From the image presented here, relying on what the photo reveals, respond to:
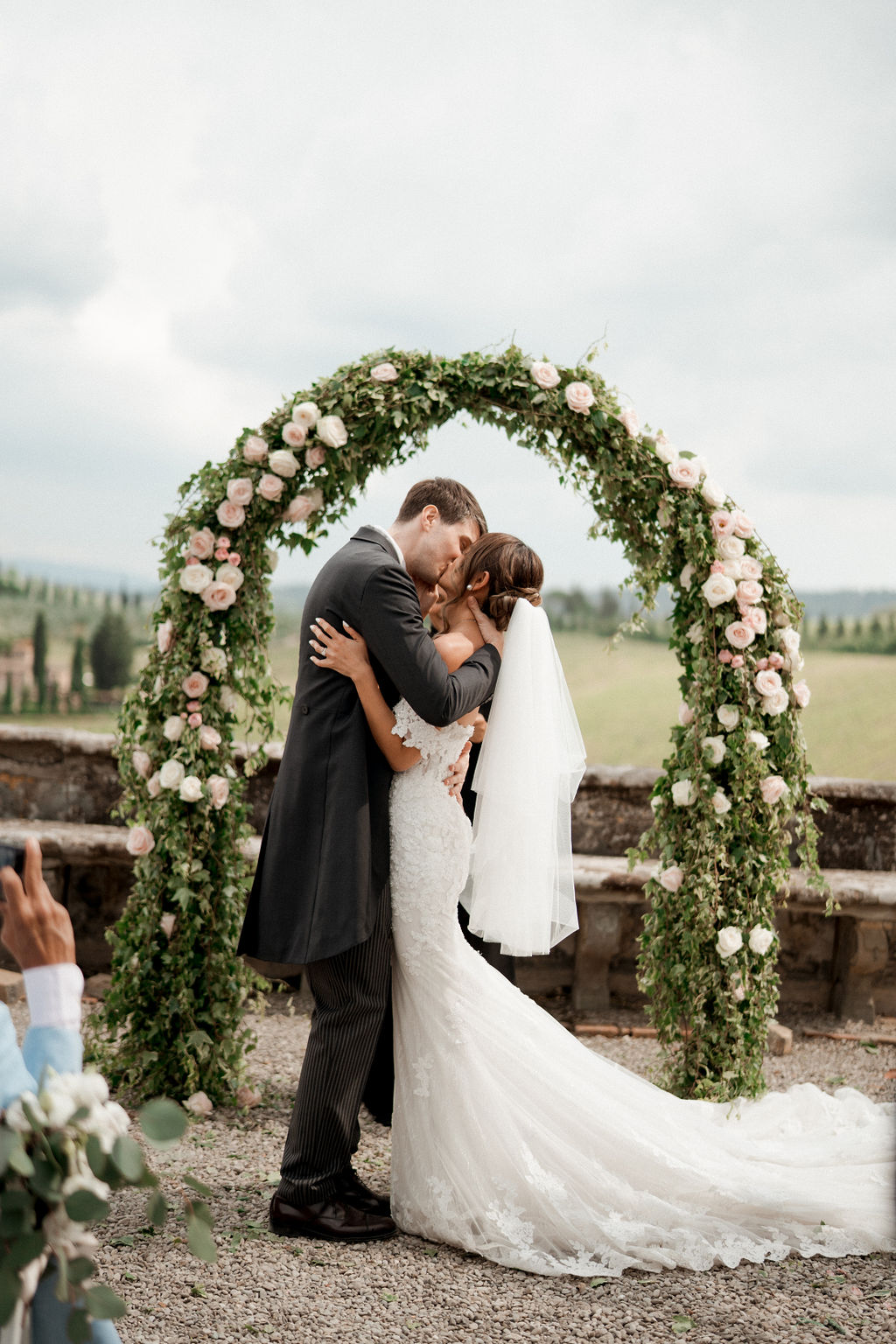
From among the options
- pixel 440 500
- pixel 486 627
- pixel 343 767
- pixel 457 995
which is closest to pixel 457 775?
pixel 343 767

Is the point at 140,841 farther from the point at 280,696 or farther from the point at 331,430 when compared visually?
the point at 331,430

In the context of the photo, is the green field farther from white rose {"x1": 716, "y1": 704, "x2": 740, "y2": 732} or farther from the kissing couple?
the kissing couple

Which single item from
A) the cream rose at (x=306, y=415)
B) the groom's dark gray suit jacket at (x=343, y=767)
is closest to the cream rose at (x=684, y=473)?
the groom's dark gray suit jacket at (x=343, y=767)

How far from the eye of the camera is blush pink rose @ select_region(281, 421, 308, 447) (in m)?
3.83

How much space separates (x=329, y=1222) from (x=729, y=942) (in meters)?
1.77

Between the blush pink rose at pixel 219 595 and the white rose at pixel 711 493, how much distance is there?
1.81 meters

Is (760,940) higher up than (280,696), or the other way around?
(280,696)

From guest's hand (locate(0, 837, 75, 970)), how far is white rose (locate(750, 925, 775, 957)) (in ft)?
9.77

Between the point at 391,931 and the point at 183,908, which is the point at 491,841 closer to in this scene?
the point at 391,931

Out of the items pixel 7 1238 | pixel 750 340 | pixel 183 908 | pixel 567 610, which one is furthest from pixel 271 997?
pixel 750 340

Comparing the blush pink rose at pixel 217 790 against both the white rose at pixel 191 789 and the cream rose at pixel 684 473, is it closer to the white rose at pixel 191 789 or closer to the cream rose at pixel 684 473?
the white rose at pixel 191 789

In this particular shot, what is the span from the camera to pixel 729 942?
12.9 ft

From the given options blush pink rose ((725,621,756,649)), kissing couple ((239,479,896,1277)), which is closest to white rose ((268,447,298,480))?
kissing couple ((239,479,896,1277))

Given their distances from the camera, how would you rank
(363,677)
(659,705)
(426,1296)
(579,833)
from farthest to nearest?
(659,705) → (579,833) → (363,677) → (426,1296)
